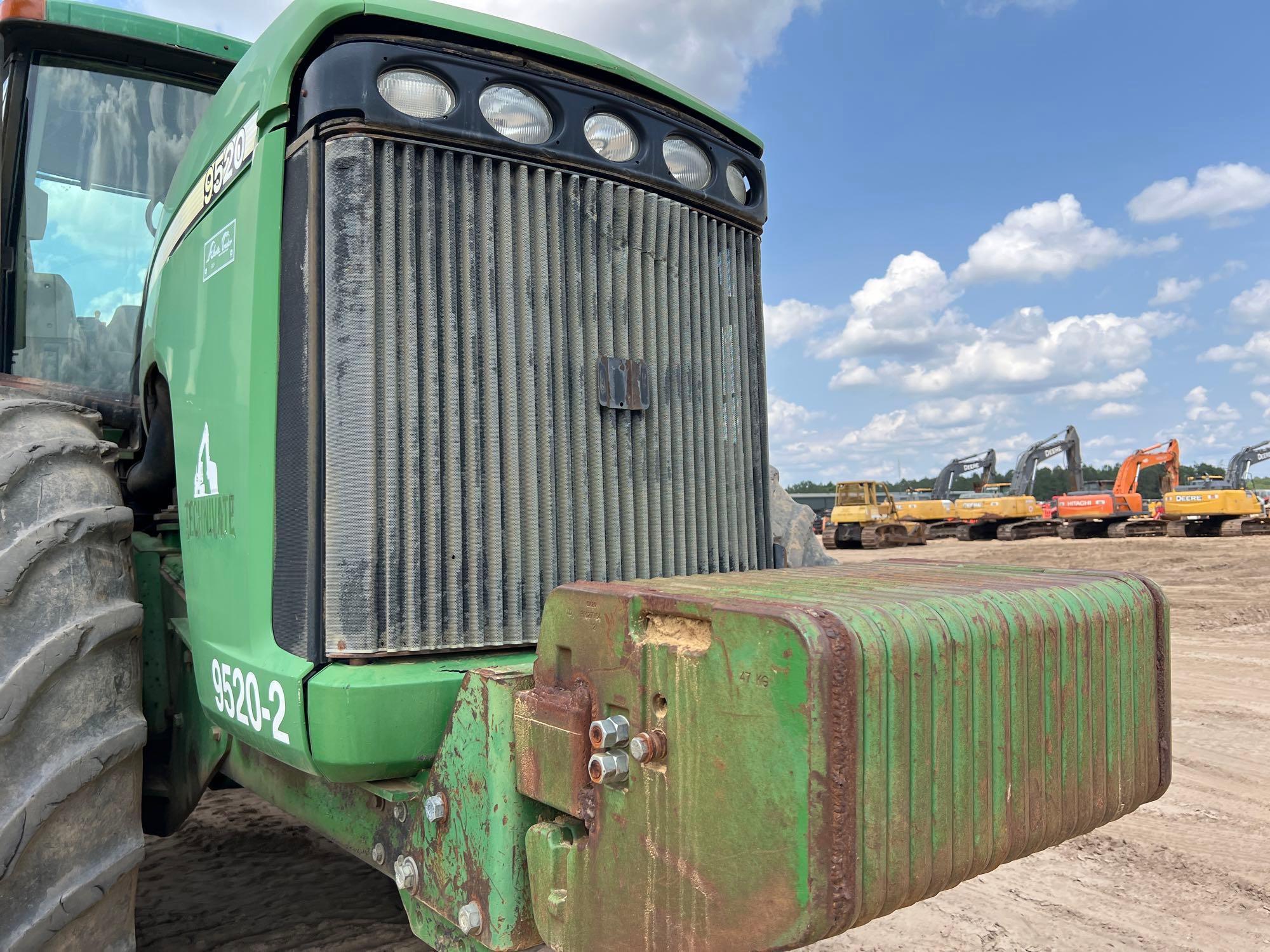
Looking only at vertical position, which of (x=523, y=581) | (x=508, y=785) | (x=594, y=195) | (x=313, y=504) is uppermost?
(x=594, y=195)

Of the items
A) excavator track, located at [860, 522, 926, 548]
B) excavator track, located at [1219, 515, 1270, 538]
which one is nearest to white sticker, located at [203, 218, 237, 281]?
excavator track, located at [860, 522, 926, 548]

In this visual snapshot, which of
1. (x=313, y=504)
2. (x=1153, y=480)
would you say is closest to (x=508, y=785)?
(x=313, y=504)

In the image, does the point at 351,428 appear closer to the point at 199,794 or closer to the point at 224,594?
the point at 224,594

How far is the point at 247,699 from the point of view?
1.93 m

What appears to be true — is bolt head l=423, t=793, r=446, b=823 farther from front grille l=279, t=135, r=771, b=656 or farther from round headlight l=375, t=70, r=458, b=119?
round headlight l=375, t=70, r=458, b=119

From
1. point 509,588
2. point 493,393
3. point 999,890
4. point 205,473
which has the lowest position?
point 999,890

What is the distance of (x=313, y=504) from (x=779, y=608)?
0.92 metres

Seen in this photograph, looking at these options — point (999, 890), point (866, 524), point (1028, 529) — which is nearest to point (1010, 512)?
point (1028, 529)

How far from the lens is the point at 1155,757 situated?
174 cm

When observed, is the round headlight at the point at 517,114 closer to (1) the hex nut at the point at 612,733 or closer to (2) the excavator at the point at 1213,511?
(1) the hex nut at the point at 612,733

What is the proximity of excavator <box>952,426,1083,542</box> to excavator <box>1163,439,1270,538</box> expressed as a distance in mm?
3551

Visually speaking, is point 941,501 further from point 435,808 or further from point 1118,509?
point 435,808

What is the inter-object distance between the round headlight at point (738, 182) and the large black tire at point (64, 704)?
59.8 inches

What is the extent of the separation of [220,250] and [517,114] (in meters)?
0.70
